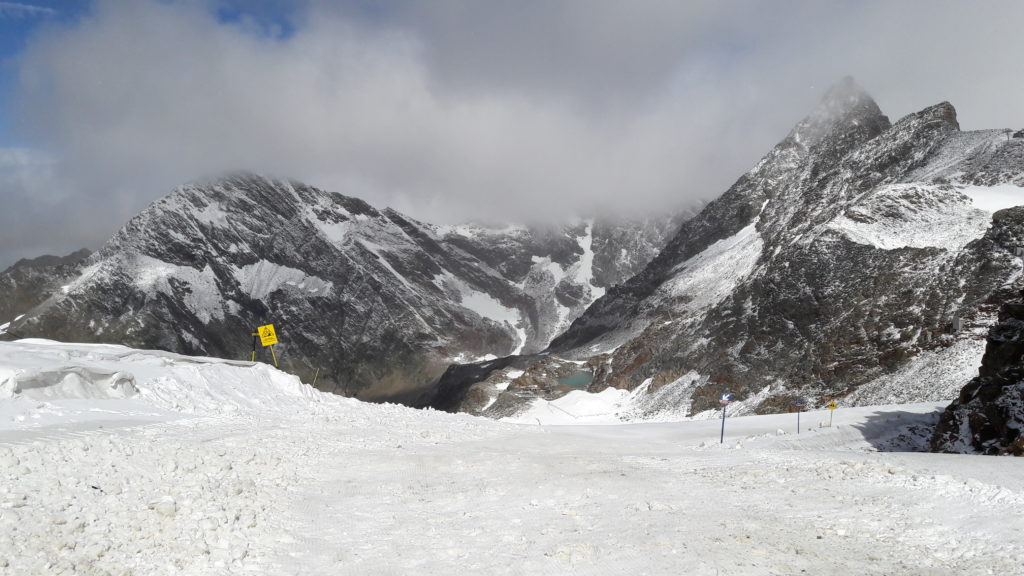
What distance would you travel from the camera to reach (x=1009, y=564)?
28.5 feet

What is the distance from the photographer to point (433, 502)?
12875mm

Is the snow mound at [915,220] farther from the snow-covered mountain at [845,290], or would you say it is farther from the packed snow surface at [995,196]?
the packed snow surface at [995,196]

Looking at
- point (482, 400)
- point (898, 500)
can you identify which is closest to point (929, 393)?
point (898, 500)

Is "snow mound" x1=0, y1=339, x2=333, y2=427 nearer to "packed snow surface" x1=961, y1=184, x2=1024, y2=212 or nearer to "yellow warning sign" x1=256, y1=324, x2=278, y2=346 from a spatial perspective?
"yellow warning sign" x1=256, y1=324, x2=278, y2=346

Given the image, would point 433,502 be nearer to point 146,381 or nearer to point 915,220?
point 146,381

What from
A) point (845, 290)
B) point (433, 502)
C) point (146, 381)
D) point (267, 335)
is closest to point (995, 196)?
point (845, 290)

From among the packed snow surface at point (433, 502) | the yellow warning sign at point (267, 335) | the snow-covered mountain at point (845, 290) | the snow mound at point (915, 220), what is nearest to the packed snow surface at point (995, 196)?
the snow-covered mountain at point (845, 290)

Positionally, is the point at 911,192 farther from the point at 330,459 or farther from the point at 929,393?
the point at 330,459

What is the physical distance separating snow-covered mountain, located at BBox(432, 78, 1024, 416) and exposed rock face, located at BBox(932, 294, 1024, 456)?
45.5 feet

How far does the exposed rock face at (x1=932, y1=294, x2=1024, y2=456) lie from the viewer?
20891mm

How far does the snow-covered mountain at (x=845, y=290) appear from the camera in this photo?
4622cm

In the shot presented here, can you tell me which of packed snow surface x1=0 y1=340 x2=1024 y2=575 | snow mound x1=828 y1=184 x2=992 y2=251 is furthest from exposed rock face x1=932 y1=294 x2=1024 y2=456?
snow mound x1=828 y1=184 x2=992 y2=251

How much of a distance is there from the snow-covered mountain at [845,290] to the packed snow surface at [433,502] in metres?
30.2

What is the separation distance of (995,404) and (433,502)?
20.2 meters
